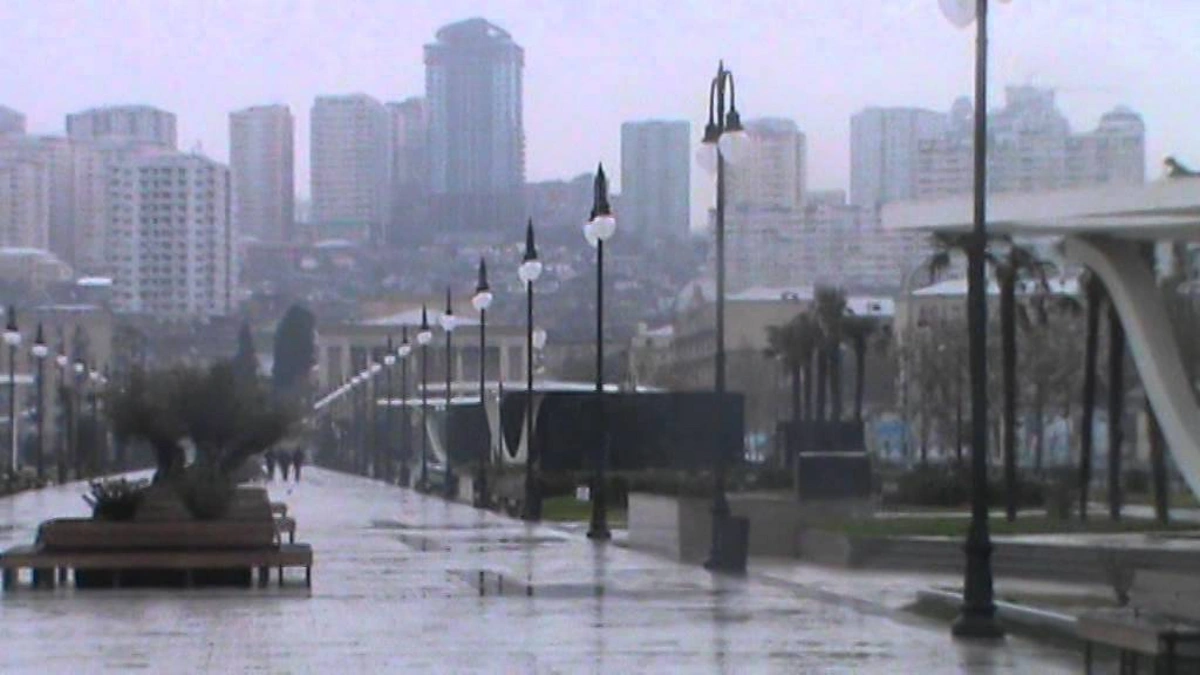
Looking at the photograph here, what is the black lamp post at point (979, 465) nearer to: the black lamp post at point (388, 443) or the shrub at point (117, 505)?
the shrub at point (117, 505)

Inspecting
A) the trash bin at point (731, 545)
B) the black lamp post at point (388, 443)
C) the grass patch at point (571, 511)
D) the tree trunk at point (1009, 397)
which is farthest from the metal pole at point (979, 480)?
the black lamp post at point (388, 443)

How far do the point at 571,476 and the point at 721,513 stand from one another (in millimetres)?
37402

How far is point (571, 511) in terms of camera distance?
61281 mm

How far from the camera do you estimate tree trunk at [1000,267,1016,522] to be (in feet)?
149

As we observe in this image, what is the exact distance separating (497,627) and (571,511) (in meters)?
37.0

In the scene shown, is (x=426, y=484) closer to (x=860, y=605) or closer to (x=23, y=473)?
(x=23, y=473)

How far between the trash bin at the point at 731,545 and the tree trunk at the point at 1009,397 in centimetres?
1080

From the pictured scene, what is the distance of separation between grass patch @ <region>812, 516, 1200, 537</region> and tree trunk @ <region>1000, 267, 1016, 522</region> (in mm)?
1321

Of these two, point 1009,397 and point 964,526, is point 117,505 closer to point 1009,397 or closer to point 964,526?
point 964,526

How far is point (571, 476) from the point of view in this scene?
72438 millimetres

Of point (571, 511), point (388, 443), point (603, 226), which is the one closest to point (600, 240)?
point (603, 226)

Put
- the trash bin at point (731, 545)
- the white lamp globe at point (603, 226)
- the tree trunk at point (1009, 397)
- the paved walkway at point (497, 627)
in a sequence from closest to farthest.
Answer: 1. the paved walkway at point (497, 627)
2. the trash bin at point (731, 545)
3. the white lamp globe at point (603, 226)
4. the tree trunk at point (1009, 397)

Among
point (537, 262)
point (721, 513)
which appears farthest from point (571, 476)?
point (721, 513)

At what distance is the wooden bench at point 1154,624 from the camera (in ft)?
53.1
